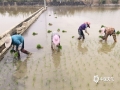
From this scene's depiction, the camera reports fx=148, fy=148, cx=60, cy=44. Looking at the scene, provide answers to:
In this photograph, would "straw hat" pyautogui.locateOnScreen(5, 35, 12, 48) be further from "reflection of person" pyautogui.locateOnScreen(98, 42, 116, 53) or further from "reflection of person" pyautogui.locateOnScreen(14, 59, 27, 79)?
"reflection of person" pyautogui.locateOnScreen(98, 42, 116, 53)

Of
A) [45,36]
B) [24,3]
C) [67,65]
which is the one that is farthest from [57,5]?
[67,65]

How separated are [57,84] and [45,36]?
6.17 m

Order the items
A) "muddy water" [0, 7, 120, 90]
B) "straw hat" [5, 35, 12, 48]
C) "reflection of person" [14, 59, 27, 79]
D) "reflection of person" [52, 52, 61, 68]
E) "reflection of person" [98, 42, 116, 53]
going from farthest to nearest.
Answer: "reflection of person" [98, 42, 116, 53]
"reflection of person" [52, 52, 61, 68]
"straw hat" [5, 35, 12, 48]
"reflection of person" [14, 59, 27, 79]
"muddy water" [0, 7, 120, 90]

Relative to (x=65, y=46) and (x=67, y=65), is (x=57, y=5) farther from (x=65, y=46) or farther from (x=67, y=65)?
(x=67, y=65)

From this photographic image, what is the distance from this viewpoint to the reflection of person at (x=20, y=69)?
583 cm

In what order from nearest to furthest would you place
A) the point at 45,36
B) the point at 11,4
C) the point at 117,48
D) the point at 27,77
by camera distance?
the point at 27,77 → the point at 117,48 → the point at 45,36 → the point at 11,4

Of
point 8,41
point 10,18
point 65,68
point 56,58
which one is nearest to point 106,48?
point 56,58

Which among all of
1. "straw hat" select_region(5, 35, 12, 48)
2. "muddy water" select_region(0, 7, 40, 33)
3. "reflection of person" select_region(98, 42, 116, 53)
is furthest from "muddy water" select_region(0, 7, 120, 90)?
"muddy water" select_region(0, 7, 40, 33)

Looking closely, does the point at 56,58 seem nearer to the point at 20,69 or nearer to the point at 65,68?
the point at 65,68

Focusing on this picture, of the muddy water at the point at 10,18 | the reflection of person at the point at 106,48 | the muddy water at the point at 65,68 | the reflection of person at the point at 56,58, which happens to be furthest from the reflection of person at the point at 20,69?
the muddy water at the point at 10,18

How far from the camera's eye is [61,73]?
5949 mm

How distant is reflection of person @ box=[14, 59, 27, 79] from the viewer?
583cm

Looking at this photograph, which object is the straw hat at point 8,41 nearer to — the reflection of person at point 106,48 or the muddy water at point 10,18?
the reflection of person at point 106,48

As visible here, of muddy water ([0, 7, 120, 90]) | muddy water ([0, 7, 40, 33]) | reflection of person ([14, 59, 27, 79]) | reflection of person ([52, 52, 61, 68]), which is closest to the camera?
muddy water ([0, 7, 120, 90])
